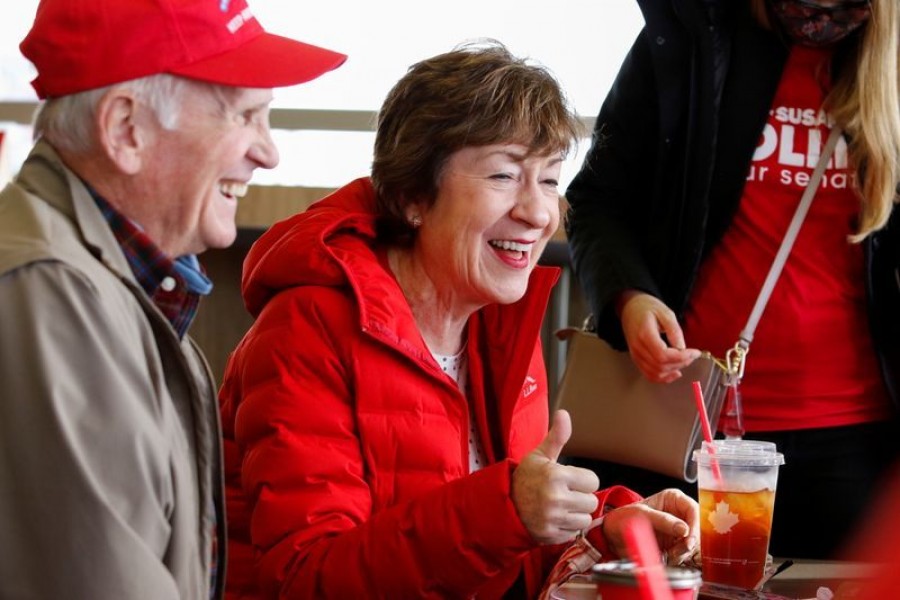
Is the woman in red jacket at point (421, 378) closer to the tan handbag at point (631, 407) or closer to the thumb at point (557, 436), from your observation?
the thumb at point (557, 436)

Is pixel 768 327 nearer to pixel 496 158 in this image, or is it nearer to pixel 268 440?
pixel 496 158

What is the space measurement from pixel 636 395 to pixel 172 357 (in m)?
1.16

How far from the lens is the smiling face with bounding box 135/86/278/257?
1.29 metres

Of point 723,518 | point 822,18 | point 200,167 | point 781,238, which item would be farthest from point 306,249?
point 822,18

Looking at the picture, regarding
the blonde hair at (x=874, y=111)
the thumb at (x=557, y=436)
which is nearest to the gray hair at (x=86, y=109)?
the thumb at (x=557, y=436)

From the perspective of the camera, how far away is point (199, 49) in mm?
1290

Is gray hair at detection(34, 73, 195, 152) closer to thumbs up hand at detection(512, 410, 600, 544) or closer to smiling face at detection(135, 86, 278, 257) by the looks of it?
smiling face at detection(135, 86, 278, 257)

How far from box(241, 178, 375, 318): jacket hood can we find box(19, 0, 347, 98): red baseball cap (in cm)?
40

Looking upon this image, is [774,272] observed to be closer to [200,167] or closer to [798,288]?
[798,288]

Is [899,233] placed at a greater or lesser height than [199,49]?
lesser

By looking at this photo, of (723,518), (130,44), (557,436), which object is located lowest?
(723,518)

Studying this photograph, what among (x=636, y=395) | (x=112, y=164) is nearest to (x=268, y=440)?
(x=112, y=164)

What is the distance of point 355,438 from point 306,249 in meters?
0.27

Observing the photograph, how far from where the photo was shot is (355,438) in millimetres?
1633
